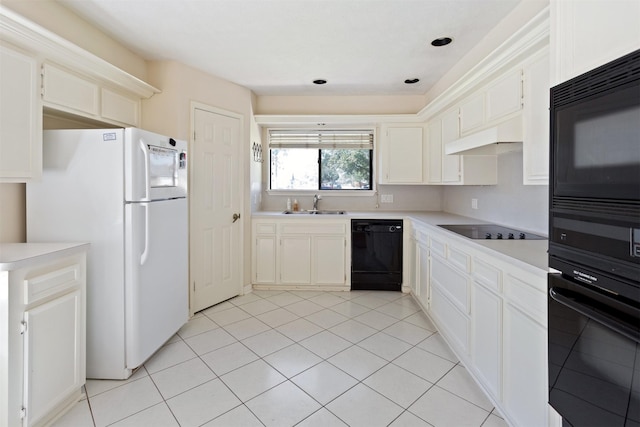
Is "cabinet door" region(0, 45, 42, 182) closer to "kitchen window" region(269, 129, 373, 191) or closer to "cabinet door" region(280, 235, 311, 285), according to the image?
"cabinet door" region(280, 235, 311, 285)

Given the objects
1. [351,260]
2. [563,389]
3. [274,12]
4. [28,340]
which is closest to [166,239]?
[28,340]

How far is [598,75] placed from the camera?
3.11 feet

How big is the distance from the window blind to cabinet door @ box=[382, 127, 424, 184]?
0.44m

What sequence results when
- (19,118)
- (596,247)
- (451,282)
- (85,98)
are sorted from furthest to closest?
(451,282), (85,98), (19,118), (596,247)

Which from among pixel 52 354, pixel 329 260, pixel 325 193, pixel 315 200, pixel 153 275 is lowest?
pixel 52 354

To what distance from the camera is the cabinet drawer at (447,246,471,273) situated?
2031mm

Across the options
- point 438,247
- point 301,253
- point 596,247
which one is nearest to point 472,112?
point 438,247

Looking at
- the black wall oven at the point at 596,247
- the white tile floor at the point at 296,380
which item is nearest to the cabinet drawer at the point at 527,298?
the black wall oven at the point at 596,247

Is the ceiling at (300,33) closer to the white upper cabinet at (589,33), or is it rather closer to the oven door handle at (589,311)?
the white upper cabinet at (589,33)

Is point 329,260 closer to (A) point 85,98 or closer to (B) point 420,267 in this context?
(B) point 420,267

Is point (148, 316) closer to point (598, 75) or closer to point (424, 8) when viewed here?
point (598, 75)

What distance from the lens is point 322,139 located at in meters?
4.23

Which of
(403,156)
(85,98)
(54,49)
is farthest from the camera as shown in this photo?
(403,156)

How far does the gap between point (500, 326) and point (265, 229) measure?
8.70 ft
